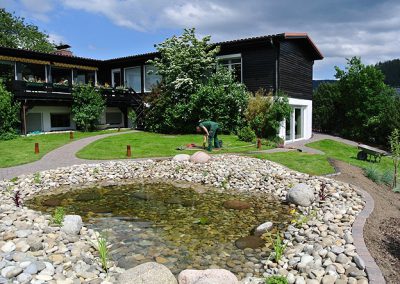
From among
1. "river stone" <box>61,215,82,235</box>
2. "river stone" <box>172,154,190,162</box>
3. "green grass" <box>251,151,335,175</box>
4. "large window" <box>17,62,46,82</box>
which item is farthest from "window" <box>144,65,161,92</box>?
"river stone" <box>61,215,82,235</box>

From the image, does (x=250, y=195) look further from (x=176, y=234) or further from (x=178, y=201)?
(x=176, y=234)

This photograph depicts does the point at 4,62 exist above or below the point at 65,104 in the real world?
above

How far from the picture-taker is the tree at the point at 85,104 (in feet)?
78.7

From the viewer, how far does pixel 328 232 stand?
21.6 ft

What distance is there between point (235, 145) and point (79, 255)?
39.8 ft

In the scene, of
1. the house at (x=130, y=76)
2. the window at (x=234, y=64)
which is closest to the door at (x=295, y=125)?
the house at (x=130, y=76)

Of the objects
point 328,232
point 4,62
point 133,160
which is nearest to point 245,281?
point 328,232

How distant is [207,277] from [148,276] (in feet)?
2.65

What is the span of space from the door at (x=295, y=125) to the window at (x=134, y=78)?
12.5 metres

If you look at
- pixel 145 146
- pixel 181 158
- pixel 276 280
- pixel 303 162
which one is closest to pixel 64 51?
pixel 145 146

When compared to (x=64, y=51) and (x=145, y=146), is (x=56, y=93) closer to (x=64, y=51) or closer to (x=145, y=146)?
(x=64, y=51)

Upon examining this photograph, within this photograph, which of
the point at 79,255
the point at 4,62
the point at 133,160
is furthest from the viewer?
the point at 4,62

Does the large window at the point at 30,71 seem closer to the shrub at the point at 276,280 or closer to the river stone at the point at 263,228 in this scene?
the river stone at the point at 263,228

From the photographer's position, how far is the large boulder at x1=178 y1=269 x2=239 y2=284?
4662 millimetres
